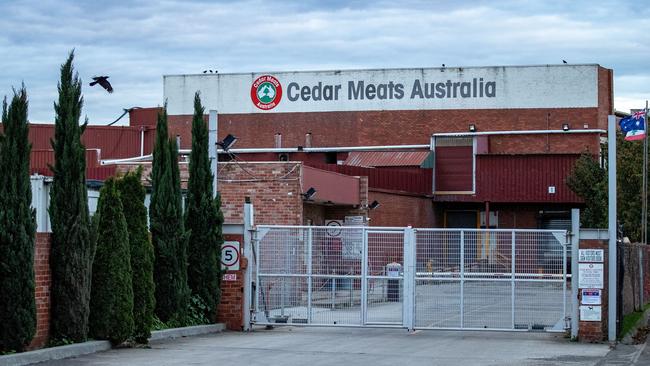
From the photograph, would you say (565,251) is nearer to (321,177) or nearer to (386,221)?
(321,177)

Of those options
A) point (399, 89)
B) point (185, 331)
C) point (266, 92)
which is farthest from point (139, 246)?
point (266, 92)

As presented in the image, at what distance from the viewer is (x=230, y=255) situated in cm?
2319

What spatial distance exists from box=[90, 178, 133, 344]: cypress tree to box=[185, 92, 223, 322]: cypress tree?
12.9 feet

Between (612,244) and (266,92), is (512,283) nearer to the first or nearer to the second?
(612,244)

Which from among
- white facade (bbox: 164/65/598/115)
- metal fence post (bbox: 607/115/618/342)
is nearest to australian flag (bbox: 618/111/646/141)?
metal fence post (bbox: 607/115/618/342)

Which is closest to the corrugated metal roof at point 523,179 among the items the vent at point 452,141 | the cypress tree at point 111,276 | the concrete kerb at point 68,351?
the vent at point 452,141

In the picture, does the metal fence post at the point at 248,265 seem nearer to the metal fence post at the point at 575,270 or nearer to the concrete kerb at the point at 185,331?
the concrete kerb at the point at 185,331

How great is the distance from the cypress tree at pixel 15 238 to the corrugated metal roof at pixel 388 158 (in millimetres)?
40580

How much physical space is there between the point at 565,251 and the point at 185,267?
7463 mm

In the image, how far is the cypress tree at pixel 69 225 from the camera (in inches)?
674

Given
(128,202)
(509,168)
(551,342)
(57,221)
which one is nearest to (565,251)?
(551,342)

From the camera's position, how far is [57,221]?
17.2 meters

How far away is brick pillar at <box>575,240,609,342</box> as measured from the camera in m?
20.5

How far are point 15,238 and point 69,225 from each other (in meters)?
1.56
